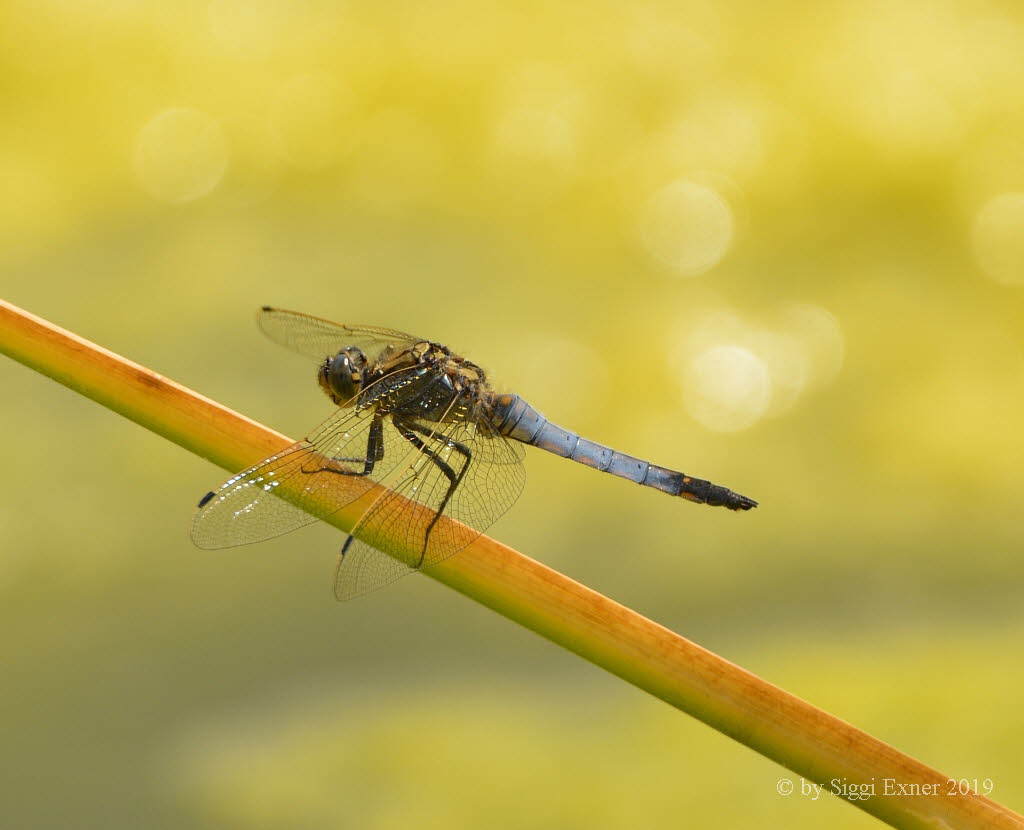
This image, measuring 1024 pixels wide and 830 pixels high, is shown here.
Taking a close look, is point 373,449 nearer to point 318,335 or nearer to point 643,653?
point 318,335

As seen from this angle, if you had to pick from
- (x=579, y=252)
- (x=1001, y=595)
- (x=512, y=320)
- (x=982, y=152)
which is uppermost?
(x=982, y=152)

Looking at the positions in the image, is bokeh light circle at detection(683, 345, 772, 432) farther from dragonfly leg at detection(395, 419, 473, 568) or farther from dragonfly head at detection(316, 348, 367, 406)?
dragonfly head at detection(316, 348, 367, 406)

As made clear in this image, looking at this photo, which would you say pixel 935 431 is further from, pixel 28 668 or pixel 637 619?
pixel 28 668

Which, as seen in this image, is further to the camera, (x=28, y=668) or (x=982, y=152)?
(x=982, y=152)

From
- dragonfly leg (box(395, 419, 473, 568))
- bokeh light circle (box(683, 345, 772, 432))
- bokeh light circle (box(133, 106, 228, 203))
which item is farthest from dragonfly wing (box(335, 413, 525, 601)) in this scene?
bokeh light circle (box(133, 106, 228, 203))

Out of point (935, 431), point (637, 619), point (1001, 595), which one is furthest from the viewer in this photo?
point (935, 431)

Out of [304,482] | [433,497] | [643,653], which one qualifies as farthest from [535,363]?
[643,653]

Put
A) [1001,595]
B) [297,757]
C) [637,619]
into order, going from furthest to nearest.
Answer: [1001,595] → [297,757] → [637,619]

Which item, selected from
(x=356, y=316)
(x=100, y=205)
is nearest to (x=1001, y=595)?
(x=356, y=316)

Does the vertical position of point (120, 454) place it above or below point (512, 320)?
below
